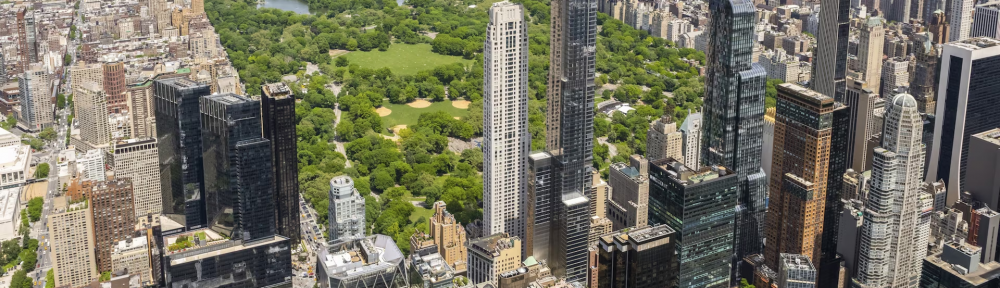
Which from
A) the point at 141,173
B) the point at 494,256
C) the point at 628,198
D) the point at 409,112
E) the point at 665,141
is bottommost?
the point at 409,112

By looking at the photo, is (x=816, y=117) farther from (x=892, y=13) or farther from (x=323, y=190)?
(x=892, y=13)

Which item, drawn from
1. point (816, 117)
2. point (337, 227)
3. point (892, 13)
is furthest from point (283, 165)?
point (892, 13)

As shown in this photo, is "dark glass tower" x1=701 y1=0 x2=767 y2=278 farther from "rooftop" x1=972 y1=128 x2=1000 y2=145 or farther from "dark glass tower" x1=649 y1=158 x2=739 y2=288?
"rooftop" x1=972 y1=128 x2=1000 y2=145

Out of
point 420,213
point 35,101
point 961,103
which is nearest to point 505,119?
point 420,213

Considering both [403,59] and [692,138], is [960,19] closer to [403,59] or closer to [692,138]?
[692,138]

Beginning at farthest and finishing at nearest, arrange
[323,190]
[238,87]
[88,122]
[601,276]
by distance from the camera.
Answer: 1. [238,87]
2. [88,122]
3. [323,190]
4. [601,276]

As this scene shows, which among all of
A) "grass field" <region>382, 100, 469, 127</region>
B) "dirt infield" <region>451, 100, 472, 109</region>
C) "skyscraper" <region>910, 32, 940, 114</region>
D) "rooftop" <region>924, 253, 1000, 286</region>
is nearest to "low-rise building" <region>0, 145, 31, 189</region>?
"grass field" <region>382, 100, 469, 127</region>

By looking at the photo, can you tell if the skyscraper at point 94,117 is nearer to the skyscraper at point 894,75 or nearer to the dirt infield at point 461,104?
the dirt infield at point 461,104
